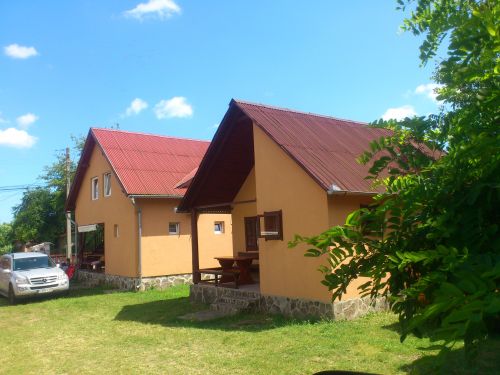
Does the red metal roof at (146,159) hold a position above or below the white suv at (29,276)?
above

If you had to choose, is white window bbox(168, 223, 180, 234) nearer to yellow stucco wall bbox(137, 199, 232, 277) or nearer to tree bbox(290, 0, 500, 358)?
yellow stucco wall bbox(137, 199, 232, 277)

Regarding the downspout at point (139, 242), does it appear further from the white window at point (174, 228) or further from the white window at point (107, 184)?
the white window at point (107, 184)

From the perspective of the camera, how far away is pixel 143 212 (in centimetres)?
1772

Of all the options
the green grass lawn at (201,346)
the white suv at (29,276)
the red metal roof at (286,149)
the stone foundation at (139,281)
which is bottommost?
the green grass lawn at (201,346)

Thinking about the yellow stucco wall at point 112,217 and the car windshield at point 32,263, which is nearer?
the car windshield at point 32,263

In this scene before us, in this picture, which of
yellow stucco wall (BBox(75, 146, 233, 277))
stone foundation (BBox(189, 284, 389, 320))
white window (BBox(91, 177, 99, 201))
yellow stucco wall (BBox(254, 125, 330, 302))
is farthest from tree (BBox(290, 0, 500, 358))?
white window (BBox(91, 177, 99, 201))

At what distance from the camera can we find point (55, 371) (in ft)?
24.7

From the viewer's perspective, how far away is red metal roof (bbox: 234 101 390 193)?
31.8 feet

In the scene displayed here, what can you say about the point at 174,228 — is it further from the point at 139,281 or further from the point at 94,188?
the point at 94,188

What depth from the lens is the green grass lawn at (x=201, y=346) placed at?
23.4ft

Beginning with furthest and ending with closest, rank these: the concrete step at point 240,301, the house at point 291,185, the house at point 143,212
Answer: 1. the house at point 143,212
2. the concrete step at point 240,301
3. the house at point 291,185

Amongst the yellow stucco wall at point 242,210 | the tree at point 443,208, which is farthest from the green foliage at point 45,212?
the tree at point 443,208

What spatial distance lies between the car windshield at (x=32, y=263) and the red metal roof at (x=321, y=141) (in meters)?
10.9

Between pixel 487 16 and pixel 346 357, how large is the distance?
21.4 ft
